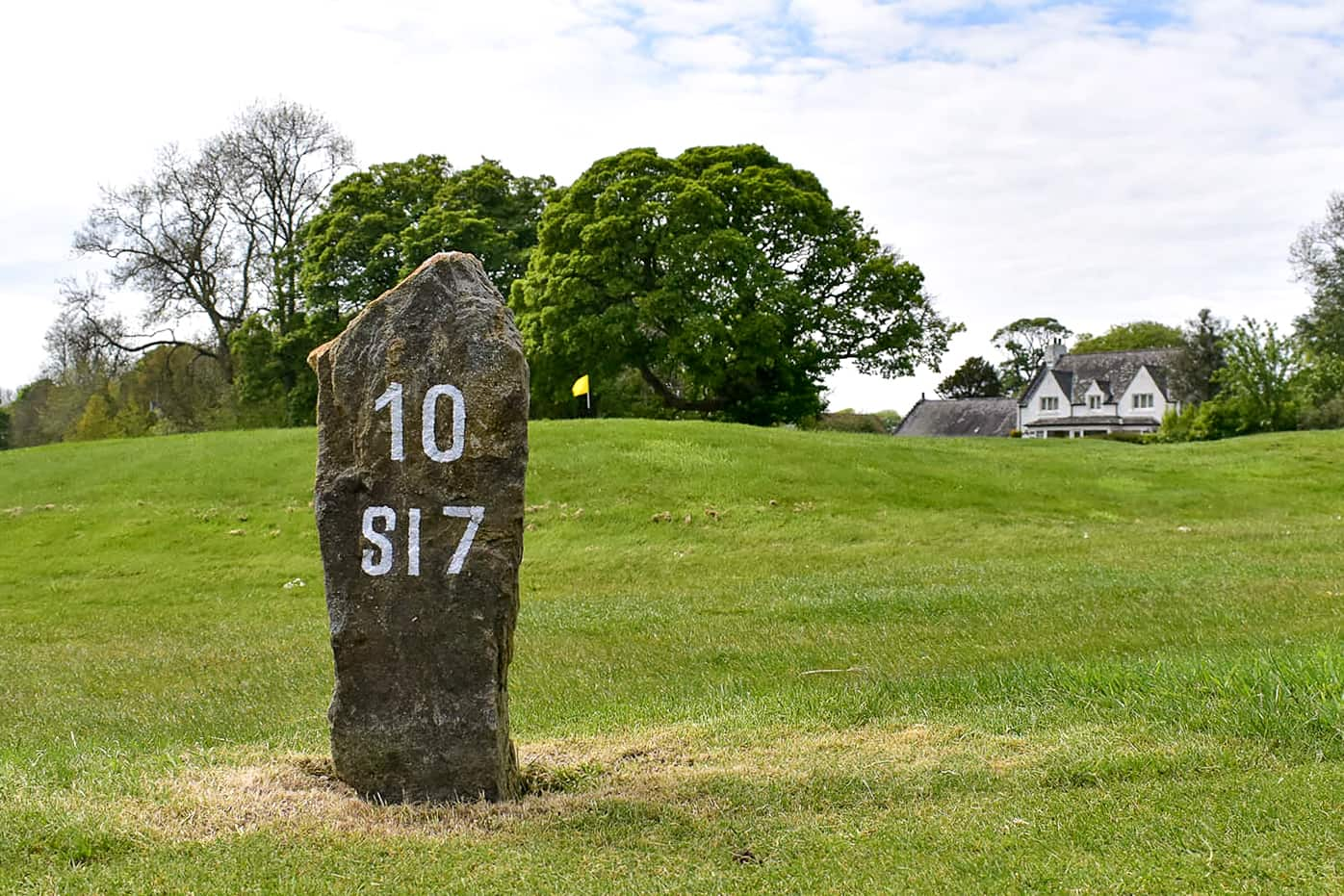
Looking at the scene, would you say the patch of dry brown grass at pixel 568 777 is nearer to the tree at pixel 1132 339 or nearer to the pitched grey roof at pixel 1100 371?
the pitched grey roof at pixel 1100 371

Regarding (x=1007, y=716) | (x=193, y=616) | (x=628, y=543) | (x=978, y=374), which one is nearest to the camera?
(x=1007, y=716)

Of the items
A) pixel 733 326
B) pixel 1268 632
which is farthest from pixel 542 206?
pixel 1268 632

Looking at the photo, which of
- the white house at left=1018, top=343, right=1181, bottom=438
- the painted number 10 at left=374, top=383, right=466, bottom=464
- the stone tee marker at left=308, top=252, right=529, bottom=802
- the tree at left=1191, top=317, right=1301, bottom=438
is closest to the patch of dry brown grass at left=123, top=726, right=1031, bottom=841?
the stone tee marker at left=308, top=252, right=529, bottom=802

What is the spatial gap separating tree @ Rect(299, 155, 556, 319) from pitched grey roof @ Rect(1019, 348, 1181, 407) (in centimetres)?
4501

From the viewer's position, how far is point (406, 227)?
156 ft

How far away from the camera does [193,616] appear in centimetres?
1698

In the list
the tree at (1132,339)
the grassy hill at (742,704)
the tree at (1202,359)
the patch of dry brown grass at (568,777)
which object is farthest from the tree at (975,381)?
the patch of dry brown grass at (568,777)

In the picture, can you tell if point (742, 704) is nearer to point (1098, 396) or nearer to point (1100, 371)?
point (1098, 396)

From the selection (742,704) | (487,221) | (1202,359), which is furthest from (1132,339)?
(742,704)

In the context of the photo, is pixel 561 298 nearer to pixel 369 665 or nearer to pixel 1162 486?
pixel 1162 486

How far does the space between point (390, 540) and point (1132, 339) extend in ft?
325

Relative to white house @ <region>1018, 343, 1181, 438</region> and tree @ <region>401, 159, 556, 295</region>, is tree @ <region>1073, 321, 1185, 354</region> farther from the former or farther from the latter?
tree @ <region>401, 159, 556, 295</region>

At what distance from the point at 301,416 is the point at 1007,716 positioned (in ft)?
146

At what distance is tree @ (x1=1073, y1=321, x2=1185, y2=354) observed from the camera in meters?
95.7
